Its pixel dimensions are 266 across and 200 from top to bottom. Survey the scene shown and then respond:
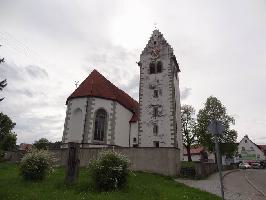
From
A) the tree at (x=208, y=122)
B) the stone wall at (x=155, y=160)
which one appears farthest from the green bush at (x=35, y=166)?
the tree at (x=208, y=122)

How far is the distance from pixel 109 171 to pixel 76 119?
20.1 metres

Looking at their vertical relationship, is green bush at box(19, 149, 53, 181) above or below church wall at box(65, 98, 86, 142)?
below

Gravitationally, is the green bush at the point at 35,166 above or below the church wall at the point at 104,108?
below

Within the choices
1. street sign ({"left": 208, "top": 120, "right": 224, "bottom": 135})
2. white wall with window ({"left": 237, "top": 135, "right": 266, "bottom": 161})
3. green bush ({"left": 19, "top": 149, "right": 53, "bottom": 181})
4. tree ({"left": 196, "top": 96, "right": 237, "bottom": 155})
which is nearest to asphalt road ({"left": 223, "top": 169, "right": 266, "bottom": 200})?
street sign ({"left": 208, "top": 120, "right": 224, "bottom": 135})

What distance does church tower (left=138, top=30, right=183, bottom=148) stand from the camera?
32375 millimetres

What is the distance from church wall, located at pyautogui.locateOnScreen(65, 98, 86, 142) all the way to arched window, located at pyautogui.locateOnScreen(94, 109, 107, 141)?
1.69m

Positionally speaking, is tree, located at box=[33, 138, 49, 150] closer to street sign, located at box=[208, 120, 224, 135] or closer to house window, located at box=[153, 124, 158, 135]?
house window, located at box=[153, 124, 158, 135]

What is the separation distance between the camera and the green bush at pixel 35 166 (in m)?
15.1

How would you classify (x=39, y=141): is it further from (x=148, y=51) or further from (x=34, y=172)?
(x=34, y=172)

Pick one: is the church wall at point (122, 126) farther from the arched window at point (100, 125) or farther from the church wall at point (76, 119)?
the church wall at point (76, 119)

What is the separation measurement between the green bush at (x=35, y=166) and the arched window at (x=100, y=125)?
52.3ft

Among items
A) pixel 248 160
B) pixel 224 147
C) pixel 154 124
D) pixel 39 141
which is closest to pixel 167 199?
pixel 154 124

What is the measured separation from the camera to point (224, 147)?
47531mm

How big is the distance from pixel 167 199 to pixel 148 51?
29.3 meters
